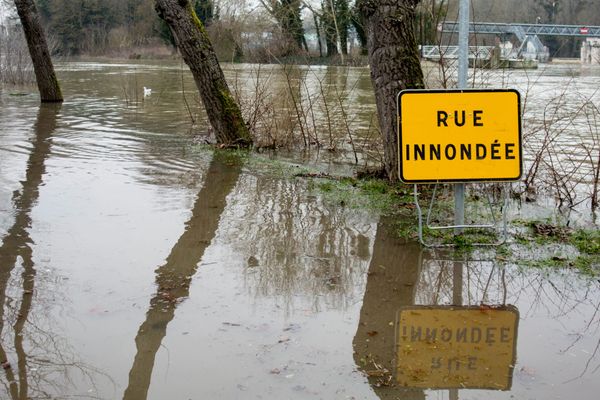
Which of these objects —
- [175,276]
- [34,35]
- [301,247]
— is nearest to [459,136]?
[301,247]

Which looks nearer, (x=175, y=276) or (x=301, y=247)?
(x=175, y=276)

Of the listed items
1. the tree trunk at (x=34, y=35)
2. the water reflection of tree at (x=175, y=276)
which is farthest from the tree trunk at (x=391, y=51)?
the tree trunk at (x=34, y=35)

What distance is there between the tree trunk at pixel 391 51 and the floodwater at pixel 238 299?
1.26 meters

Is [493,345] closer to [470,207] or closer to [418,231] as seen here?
[418,231]

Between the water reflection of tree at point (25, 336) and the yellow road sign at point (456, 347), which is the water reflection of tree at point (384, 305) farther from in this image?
the water reflection of tree at point (25, 336)

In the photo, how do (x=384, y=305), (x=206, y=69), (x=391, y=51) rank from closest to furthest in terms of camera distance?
(x=384, y=305) → (x=391, y=51) → (x=206, y=69)

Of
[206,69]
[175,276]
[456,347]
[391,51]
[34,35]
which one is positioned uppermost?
[34,35]

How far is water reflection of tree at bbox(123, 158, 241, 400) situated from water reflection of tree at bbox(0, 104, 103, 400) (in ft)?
0.97

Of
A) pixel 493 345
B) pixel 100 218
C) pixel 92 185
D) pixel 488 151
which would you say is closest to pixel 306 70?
pixel 92 185

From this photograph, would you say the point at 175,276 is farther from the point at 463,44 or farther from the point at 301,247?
the point at 463,44

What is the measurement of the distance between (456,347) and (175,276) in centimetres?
220

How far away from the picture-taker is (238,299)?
4.81 meters

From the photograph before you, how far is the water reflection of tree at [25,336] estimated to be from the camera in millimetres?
3666

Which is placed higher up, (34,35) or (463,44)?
(34,35)
